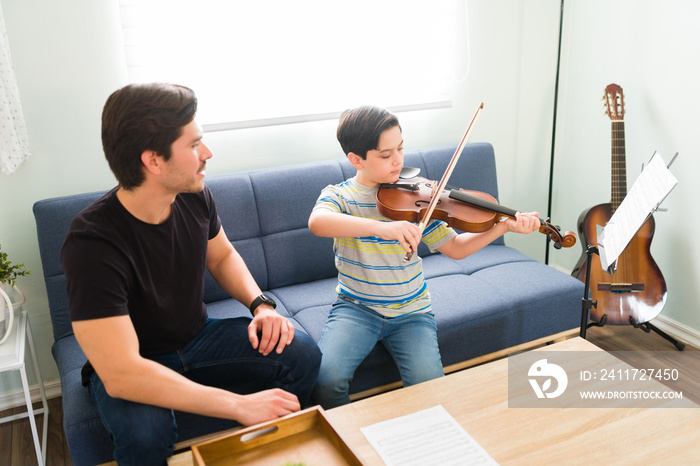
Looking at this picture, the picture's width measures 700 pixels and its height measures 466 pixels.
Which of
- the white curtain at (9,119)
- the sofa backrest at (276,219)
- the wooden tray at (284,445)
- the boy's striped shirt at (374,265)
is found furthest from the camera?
the sofa backrest at (276,219)

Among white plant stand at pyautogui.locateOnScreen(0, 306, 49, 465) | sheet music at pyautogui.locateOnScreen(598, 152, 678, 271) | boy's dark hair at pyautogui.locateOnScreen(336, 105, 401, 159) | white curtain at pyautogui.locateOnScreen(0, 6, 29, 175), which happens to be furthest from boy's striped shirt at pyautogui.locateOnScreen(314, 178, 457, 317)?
A: white curtain at pyautogui.locateOnScreen(0, 6, 29, 175)

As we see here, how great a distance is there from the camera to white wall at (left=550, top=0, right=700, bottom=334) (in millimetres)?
2352

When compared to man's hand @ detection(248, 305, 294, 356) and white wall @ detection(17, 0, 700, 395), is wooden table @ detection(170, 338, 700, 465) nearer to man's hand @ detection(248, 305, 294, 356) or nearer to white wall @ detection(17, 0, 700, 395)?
man's hand @ detection(248, 305, 294, 356)

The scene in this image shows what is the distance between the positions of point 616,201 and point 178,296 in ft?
6.18

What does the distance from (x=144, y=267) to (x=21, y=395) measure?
4.22 feet

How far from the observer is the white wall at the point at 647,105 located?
2.35 meters

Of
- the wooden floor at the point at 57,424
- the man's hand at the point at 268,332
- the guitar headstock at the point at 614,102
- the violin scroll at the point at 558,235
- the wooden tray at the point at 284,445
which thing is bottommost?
the wooden floor at the point at 57,424

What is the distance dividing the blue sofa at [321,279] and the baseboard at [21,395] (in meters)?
0.46

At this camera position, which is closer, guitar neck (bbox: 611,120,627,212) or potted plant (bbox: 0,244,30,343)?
potted plant (bbox: 0,244,30,343)

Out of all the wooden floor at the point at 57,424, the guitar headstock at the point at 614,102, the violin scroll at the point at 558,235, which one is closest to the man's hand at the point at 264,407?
the violin scroll at the point at 558,235

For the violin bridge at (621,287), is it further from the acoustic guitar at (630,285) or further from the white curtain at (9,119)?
the white curtain at (9,119)

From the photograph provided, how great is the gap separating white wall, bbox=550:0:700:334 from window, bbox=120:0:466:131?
0.66m

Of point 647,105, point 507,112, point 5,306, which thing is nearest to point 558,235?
point 647,105

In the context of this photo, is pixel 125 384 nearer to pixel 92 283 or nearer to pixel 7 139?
pixel 92 283
